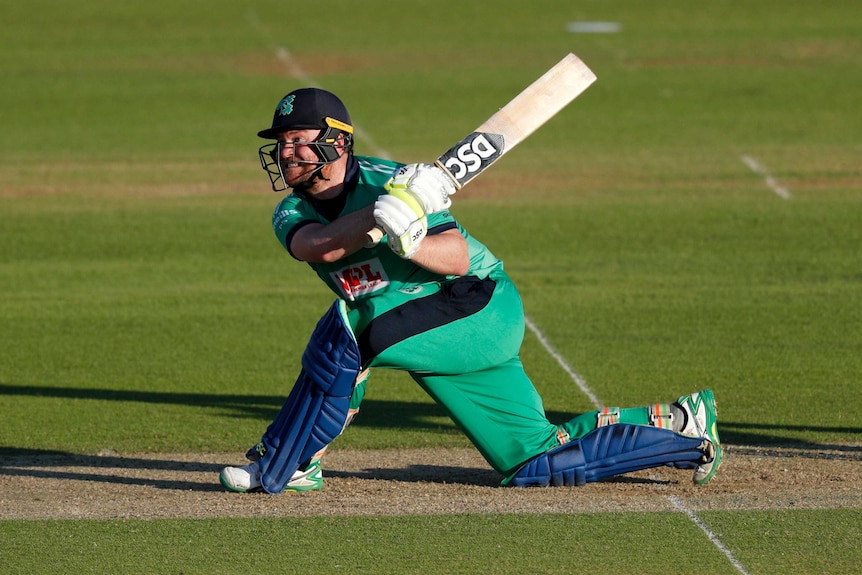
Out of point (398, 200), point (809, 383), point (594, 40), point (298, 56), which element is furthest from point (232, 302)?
point (594, 40)

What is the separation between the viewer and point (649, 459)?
6.42 meters

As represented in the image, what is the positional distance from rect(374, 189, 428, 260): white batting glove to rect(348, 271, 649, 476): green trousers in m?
0.63

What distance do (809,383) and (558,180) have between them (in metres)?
6.90

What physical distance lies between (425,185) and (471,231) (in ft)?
24.3

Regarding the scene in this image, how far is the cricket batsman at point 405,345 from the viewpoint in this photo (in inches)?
244

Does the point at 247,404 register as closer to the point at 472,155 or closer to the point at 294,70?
the point at 472,155

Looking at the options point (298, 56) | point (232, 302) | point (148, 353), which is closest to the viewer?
point (148, 353)

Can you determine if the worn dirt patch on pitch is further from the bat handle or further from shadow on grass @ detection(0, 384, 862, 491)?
the bat handle

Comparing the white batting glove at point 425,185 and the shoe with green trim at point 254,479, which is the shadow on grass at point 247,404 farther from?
the white batting glove at point 425,185

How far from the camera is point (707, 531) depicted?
18.8 feet

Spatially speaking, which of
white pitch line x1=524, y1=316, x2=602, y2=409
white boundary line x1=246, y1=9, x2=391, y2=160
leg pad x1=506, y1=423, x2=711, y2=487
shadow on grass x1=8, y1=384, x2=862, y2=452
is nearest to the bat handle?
leg pad x1=506, y1=423, x2=711, y2=487


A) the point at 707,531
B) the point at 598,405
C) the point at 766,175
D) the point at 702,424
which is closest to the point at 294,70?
the point at 766,175

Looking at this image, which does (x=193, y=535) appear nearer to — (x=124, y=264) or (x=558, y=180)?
(x=124, y=264)

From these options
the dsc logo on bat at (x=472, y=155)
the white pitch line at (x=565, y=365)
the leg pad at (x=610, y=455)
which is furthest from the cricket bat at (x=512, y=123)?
the white pitch line at (x=565, y=365)
